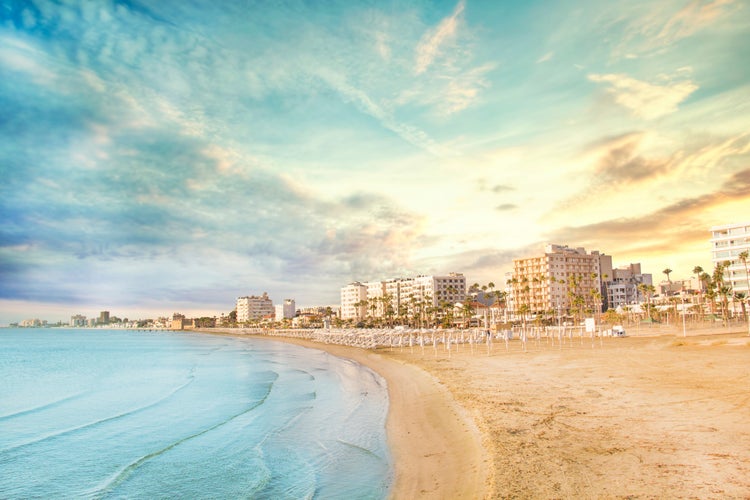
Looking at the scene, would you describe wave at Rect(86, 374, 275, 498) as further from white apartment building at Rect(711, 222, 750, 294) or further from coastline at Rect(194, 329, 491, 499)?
white apartment building at Rect(711, 222, 750, 294)

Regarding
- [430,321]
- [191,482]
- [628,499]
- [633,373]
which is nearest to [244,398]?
[191,482]

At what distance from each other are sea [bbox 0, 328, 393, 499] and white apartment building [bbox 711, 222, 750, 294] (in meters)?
93.2

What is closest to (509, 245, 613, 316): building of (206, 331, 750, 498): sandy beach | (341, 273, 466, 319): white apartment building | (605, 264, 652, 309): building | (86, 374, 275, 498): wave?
(605, 264, 652, 309): building

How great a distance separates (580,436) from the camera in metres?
11.5

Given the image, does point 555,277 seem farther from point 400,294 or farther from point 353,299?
point 353,299

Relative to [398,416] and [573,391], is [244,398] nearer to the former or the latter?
[398,416]

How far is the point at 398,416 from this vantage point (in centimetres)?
1775

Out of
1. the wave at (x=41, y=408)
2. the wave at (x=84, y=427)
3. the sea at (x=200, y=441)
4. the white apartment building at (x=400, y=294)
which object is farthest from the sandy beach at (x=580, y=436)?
the white apartment building at (x=400, y=294)

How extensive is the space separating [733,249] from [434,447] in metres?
107

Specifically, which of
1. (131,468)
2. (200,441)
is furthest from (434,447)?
(131,468)

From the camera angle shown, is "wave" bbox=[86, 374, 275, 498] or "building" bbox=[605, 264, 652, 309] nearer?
"wave" bbox=[86, 374, 275, 498]

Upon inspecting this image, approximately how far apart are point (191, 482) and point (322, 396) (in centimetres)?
1284

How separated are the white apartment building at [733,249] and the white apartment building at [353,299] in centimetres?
11379

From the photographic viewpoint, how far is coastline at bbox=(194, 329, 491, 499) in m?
9.52
